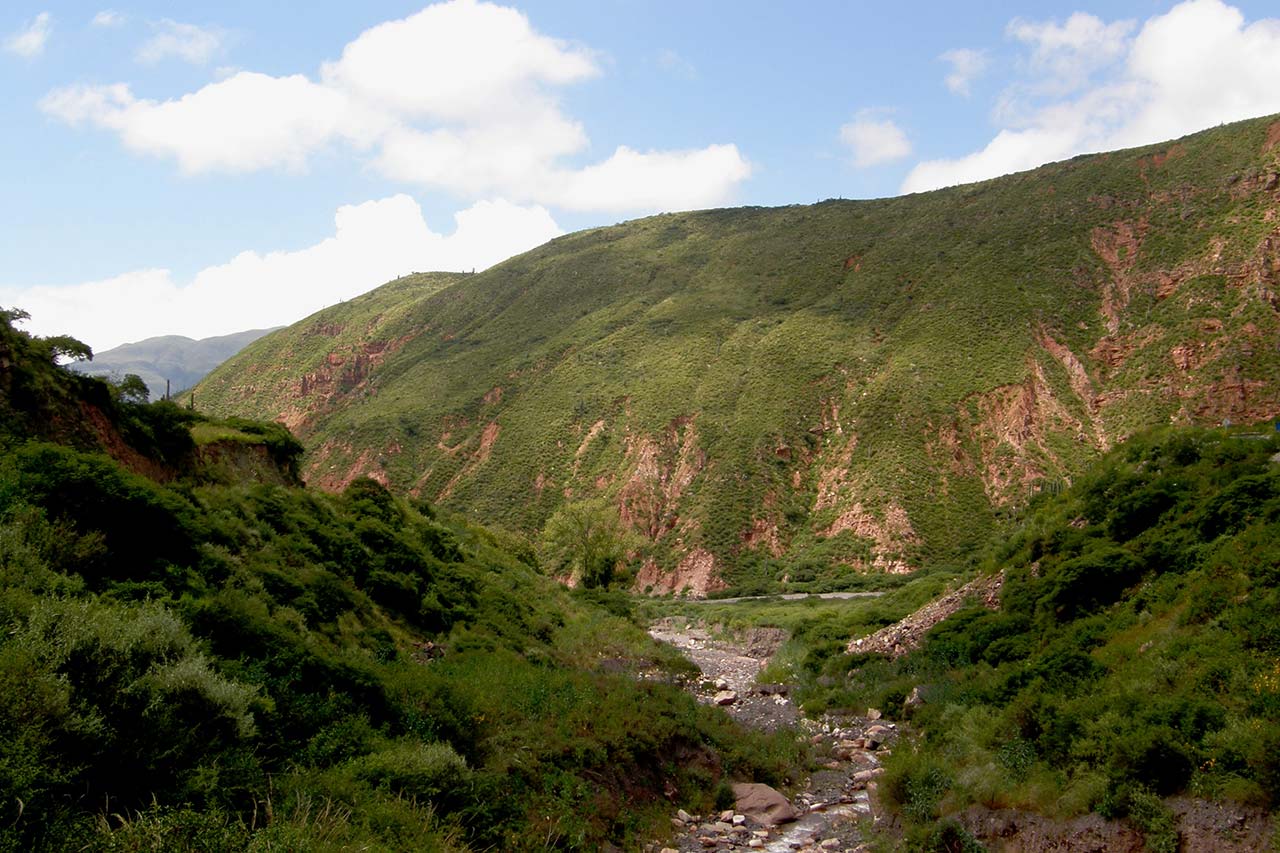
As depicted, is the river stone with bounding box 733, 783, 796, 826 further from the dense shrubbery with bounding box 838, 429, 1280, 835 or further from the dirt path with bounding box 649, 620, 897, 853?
the dense shrubbery with bounding box 838, 429, 1280, 835

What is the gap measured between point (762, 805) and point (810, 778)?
2.28 meters

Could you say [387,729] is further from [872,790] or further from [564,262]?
[564,262]

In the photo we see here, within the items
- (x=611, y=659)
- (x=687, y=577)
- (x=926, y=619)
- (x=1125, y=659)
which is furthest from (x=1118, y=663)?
(x=687, y=577)

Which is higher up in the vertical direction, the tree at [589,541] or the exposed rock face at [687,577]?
the tree at [589,541]

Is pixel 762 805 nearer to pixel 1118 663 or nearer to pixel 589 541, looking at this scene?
pixel 1118 663

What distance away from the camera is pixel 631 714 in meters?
16.4

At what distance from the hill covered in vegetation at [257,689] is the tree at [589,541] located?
106 feet

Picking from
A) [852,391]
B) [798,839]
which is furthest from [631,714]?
[852,391]

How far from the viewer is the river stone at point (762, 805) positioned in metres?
14.7

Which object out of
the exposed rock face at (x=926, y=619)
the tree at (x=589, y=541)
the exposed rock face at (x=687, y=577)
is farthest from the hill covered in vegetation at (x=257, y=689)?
the exposed rock face at (x=687, y=577)

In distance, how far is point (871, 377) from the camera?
7369 centimetres

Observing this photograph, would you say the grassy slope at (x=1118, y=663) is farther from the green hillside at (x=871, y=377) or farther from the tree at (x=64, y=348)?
the green hillside at (x=871, y=377)

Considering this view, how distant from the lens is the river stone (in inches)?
577

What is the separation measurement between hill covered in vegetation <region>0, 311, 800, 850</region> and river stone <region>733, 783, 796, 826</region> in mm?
552
